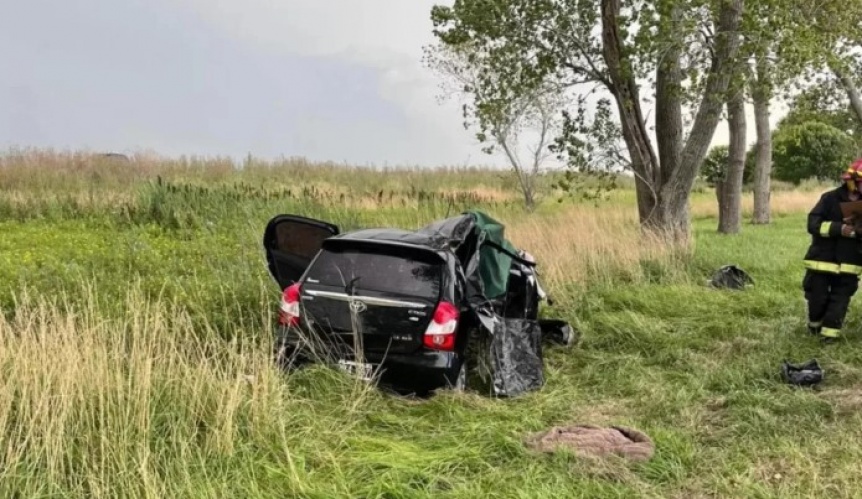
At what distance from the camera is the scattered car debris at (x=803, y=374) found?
5.96m

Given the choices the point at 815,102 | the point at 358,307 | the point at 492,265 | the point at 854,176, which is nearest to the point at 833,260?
the point at 854,176

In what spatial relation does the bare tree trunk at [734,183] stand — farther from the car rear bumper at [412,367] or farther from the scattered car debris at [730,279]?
the car rear bumper at [412,367]

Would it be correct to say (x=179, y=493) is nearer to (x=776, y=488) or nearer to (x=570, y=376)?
(x=776, y=488)

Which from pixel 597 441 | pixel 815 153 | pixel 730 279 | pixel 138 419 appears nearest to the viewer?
pixel 138 419

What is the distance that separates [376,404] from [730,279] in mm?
6539

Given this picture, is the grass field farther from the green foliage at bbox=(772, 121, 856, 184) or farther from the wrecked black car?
the green foliage at bbox=(772, 121, 856, 184)

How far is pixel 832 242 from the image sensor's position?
7125 mm

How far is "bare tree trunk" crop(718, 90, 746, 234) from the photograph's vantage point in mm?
16953

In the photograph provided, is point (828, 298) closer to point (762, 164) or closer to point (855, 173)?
point (855, 173)

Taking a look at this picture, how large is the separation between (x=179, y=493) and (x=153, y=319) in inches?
61.9

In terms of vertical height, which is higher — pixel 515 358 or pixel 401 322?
pixel 401 322

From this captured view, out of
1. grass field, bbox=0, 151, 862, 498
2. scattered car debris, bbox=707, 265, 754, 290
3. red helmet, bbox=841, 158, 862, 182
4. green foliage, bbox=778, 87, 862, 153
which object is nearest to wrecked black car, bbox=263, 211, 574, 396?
grass field, bbox=0, 151, 862, 498

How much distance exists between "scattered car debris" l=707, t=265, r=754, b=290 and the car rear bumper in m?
5.71

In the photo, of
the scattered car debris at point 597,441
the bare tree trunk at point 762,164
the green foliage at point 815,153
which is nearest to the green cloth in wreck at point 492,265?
the scattered car debris at point 597,441
